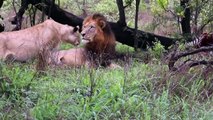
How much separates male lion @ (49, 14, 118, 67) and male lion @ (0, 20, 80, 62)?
1.28ft

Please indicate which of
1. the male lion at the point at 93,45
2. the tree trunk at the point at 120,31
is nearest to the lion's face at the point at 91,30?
the male lion at the point at 93,45

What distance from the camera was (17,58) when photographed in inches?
342

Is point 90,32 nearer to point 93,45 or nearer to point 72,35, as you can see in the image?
point 93,45

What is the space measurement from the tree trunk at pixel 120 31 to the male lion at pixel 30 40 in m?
1.49

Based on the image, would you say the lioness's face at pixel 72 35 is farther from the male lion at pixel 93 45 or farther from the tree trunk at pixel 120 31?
the tree trunk at pixel 120 31

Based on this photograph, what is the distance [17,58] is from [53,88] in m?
3.14

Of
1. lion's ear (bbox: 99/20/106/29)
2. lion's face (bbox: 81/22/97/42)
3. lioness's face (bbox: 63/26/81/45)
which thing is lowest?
lioness's face (bbox: 63/26/81/45)

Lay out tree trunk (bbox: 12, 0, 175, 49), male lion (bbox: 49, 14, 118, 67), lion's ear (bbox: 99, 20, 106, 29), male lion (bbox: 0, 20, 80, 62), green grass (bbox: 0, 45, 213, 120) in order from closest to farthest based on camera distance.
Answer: green grass (bbox: 0, 45, 213, 120) → male lion (bbox: 49, 14, 118, 67) → lion's ear (bbox: 99, 20, 106, 29) → male lion (bbox: 0, 20, 80, 62) → tree trunk (bbox: 12, 0, 175, 49)

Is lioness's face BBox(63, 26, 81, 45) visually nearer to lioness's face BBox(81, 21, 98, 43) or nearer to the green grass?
lioness's face BBox(81, 21, 98, 43)

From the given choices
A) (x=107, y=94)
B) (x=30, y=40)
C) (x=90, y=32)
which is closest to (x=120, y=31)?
(x=30, y=40)

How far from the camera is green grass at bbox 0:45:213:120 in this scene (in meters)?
5.04

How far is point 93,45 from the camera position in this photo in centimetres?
838

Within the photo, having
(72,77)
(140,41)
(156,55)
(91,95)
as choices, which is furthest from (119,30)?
(91,95)

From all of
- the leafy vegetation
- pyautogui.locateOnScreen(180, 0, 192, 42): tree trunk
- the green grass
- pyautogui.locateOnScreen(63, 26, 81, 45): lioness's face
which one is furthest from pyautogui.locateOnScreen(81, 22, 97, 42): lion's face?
pyautogui.locateOnScreen(180, 0, 192, 42): tree trunk
